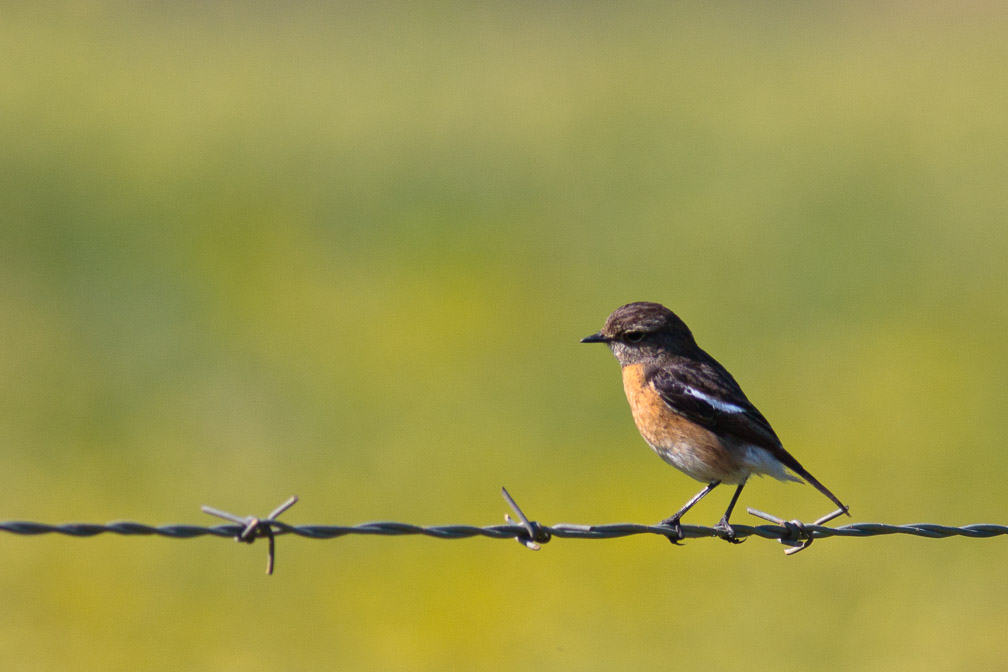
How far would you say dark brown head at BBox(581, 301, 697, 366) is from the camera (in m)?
7.44

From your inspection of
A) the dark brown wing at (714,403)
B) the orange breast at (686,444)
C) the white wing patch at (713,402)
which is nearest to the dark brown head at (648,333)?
the dark brown wing at (714,403)

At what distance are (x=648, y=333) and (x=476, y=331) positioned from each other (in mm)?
8953

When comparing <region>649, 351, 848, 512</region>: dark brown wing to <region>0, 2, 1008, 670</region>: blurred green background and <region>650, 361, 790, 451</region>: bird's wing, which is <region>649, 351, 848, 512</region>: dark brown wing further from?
<region>0, 2, 1008, 670</region>: blurred green background

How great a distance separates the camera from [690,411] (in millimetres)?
6934

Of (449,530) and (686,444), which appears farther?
(686,444)

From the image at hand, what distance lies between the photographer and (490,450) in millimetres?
13141

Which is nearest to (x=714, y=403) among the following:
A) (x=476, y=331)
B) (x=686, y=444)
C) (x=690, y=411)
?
(x=690, y=411)

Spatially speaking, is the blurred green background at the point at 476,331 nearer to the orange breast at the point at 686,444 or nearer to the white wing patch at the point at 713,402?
the orange breast at the point at 686,444

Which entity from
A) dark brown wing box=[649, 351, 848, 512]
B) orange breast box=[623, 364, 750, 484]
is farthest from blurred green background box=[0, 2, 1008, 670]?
dark brown wing box=[649, 351, 848, 512]

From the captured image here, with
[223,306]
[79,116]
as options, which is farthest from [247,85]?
[223,306]

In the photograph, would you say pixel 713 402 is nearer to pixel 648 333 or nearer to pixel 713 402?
pixel 713 402

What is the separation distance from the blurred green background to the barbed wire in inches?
155

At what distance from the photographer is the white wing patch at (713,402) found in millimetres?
6883

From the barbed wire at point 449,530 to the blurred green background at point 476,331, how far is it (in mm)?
3945
